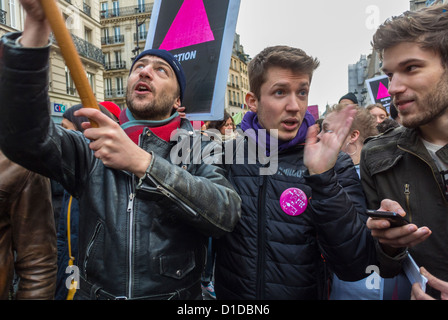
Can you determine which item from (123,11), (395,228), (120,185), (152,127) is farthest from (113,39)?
(395,228)

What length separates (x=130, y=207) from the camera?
4.62 feet

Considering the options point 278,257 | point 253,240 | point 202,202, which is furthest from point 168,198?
point 278,257

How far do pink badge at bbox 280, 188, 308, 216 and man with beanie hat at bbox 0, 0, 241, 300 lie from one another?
1.03ft

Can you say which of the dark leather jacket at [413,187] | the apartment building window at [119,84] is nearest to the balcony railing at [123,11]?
the apartment building window at [119,84]

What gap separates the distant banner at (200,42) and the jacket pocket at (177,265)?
1.18 metres

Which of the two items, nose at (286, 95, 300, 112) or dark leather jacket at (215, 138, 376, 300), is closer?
dark leather jacket at (215, 138, 376, 300)

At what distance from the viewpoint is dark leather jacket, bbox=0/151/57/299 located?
1.54m

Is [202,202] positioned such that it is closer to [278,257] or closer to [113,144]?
[113,144]

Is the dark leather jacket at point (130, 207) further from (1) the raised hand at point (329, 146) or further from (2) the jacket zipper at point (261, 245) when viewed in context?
(1) the raised hand at point (329, 146)

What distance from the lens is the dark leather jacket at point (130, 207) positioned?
121cm

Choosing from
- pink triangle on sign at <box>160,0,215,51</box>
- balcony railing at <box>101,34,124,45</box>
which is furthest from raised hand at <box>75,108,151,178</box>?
balcony railing at <box>101,34,124,45</box>

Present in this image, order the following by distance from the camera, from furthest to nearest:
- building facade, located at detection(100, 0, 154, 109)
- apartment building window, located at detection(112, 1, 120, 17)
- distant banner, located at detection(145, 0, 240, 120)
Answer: apartment building window, located at detection(112, 1, 120, 17) → building facade, located at detection(100, 0, 154, 109) → distant banner, located at detection(145, 0, 240, 120)

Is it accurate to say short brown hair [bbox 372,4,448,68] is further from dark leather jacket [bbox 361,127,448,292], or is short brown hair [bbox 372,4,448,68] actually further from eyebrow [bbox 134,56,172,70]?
eyebrow [bbox 134,56,172,70]

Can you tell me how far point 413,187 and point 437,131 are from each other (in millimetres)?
285
